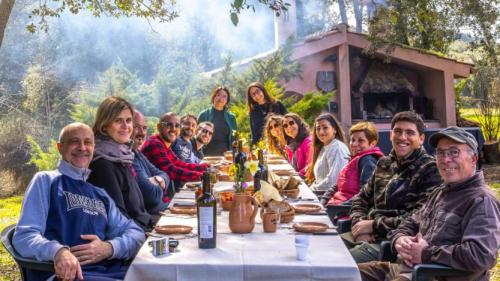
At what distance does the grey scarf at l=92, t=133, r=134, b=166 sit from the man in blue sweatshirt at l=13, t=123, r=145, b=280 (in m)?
0.28

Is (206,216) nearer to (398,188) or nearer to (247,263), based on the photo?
(247,263)

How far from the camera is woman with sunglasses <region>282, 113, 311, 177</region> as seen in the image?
21.1 ft

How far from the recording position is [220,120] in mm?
7797

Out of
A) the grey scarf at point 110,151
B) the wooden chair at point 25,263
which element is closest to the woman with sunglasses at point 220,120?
the grey scarf at point 110,151

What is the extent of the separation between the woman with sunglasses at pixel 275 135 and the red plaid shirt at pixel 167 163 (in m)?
1.78

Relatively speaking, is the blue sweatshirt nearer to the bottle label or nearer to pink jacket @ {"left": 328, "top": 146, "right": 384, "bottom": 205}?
the bottle label

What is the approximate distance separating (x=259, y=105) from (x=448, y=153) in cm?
513

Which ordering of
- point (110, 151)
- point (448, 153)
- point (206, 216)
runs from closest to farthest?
point (206, 216) < point (448, 153) < point (110, 151)

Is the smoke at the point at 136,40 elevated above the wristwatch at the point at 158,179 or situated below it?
above

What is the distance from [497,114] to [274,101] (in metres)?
8.65

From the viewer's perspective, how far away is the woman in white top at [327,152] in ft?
16.6

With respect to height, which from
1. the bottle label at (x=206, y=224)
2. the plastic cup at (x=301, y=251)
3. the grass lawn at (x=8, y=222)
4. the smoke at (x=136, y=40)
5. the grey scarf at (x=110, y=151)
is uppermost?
the smoke at (x=136, y=40)

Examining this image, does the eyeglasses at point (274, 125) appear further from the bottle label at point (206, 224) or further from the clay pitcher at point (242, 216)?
the bottle label at point (206, 224)

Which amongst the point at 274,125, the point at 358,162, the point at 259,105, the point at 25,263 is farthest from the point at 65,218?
the point at 259,105
